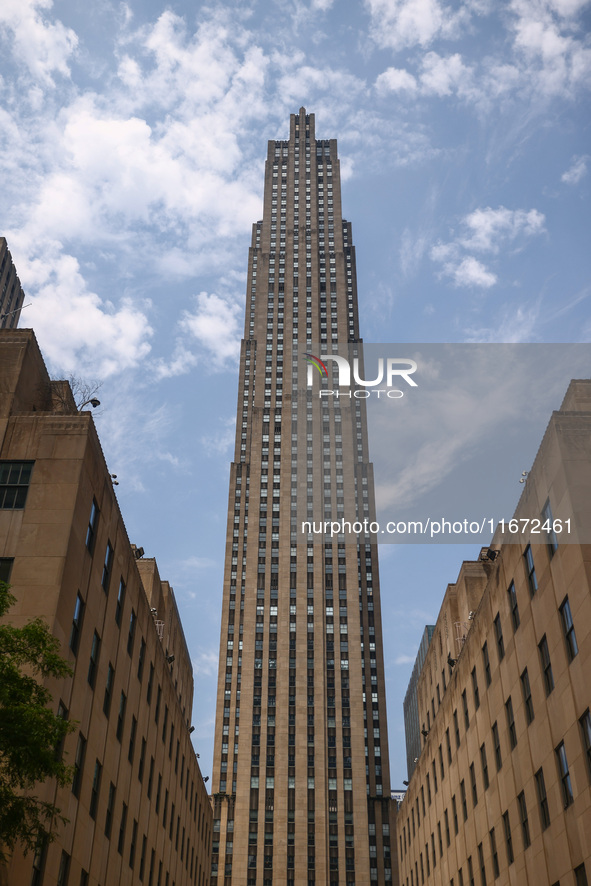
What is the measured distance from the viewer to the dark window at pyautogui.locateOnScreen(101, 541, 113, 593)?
37375 millimetres

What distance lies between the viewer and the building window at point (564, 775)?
103 feet

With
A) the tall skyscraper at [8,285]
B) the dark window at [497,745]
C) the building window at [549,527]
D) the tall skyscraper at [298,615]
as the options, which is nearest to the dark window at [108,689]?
the dark window at [497,745]

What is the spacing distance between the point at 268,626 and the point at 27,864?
319ft

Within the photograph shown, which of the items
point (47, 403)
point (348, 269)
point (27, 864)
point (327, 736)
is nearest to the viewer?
point (27, 864)

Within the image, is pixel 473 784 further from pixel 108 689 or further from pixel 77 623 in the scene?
pixel 77 623

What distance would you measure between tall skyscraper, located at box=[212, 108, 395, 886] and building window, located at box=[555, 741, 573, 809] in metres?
83.1

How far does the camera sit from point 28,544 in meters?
31.4

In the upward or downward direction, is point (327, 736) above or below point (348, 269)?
below

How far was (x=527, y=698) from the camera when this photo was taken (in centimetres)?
3666

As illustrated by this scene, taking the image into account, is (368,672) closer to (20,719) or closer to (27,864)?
(27,864)

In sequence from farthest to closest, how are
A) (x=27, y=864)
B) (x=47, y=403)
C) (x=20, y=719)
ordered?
(x=47, y=403) → (x=27, y=864) → (x=20, y=719)

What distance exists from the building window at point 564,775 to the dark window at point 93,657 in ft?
61.9

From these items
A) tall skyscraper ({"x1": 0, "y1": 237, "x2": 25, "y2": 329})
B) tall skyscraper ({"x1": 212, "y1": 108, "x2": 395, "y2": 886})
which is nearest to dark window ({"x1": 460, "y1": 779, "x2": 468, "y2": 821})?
tall skyscraper ({"x1": 212, "y1": 108, "x2": 395, "y2": 886})

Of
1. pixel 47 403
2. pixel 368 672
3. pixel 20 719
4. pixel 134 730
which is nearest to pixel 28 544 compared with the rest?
pixel 47 403
